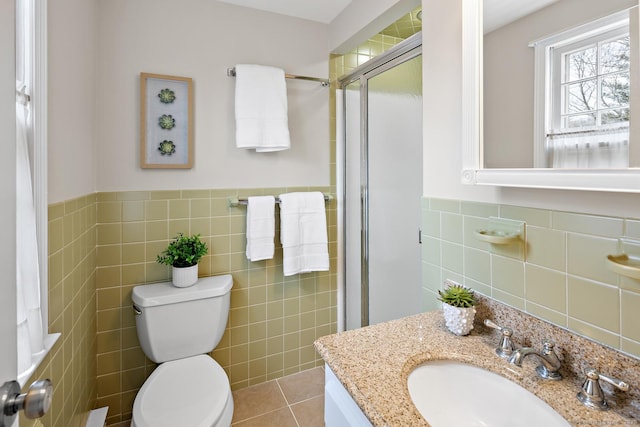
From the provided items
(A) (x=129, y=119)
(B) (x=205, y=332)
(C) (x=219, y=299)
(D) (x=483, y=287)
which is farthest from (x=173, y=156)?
(D) (x=483, y=287)

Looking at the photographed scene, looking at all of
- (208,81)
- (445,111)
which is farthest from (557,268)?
(208,81)

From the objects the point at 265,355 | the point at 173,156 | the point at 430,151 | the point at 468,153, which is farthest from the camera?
the point at 265,355

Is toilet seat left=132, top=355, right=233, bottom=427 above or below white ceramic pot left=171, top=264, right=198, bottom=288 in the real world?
below

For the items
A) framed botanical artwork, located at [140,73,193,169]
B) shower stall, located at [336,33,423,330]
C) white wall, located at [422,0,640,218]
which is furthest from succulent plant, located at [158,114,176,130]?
white wall, located at [422,0,640,218]

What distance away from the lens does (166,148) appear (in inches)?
70.2

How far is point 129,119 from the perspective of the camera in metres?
1.72

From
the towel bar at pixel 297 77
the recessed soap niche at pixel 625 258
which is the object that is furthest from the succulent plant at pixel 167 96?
the recessed soap niche at pixel 625 258

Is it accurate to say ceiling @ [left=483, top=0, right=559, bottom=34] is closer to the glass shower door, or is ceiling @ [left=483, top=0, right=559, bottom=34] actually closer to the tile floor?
the glass shower door

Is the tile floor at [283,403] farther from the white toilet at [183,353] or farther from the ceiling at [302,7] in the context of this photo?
the ceiling at [302,7]

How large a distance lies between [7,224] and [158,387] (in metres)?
1.13

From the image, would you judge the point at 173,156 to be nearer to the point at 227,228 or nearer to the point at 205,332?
the point at 227,228

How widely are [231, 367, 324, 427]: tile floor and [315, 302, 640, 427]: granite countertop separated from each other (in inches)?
42.7

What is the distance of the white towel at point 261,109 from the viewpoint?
183 centimetres

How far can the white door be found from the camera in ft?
1.66
